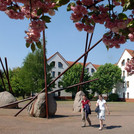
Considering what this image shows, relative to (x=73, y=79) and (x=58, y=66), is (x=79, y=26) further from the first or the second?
(x=58, y=66)

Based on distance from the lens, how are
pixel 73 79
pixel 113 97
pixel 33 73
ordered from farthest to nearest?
pixel 113 97 < pixel 73 79 < pixel 33 73

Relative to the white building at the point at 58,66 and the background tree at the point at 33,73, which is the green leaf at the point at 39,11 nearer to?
the background tree at the point at 33,73

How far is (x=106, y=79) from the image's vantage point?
57.7 m

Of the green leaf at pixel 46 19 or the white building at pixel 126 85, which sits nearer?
the green leaf at pixel 46 19

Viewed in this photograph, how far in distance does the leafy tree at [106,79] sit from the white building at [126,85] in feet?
6.04

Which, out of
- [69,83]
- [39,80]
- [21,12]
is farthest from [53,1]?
[69,83]

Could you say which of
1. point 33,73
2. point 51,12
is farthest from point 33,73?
point 51,12

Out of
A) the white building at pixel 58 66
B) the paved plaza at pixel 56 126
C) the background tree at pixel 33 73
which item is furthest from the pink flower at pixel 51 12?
the white building at pixel 58 66

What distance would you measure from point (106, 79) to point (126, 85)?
593 cm

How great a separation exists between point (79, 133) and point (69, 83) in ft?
157

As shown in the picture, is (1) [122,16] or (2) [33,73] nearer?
(1) [122,16]

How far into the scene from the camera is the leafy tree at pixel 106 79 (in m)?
57.5

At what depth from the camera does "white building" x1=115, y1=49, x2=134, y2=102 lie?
187 feet

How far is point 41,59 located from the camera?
168ft
